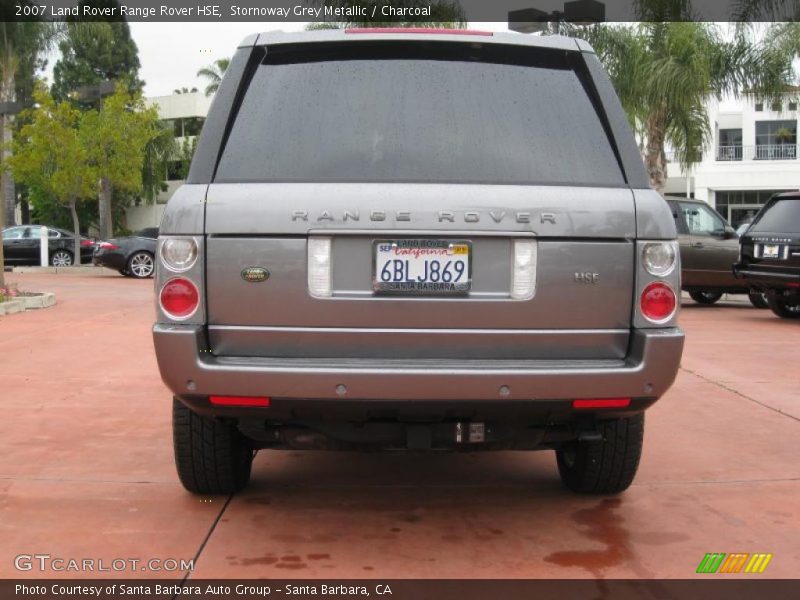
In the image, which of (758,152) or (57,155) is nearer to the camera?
(57,155)

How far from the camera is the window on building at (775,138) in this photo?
42.4 m

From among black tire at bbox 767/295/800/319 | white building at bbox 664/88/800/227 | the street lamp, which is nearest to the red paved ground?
black tire at bbox 767/295/800/319

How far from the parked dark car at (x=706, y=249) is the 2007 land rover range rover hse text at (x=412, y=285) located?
1168 cm

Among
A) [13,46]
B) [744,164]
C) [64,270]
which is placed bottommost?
[64,270]

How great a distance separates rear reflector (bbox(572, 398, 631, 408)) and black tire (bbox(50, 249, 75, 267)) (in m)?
26.8

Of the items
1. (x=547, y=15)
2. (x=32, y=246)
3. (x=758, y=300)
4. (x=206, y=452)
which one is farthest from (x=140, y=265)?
(x=206, y=452)

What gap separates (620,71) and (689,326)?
1272cm

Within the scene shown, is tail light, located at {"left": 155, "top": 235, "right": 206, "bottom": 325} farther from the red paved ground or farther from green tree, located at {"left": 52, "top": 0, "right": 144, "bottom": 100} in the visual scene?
green tree, located at {"left": 52, "top": 0, "right": 144, "bottom": 100}

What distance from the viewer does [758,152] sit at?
43.3m

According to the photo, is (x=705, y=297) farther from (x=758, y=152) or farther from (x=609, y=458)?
(x=758, y=152)

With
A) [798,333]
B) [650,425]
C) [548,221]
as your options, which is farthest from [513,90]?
[798,333]

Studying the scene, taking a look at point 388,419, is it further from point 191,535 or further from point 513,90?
point 513,90

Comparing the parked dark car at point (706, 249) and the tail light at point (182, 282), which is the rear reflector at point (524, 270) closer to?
the tail light at point (182, 282)

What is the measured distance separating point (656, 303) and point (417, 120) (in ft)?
3.87
